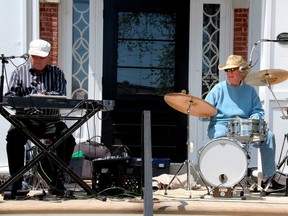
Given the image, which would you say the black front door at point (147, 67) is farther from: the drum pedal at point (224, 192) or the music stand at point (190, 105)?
the drum pedal at point (224, 192)

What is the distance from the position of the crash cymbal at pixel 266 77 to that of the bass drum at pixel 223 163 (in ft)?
2.52

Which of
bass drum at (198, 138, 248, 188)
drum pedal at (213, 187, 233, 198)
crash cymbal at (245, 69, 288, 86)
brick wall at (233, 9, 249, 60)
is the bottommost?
drum pedal at (213, 187, 233, 198)

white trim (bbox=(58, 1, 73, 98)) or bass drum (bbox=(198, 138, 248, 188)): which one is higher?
white trim (bbox=(58, 1, 73, 98))

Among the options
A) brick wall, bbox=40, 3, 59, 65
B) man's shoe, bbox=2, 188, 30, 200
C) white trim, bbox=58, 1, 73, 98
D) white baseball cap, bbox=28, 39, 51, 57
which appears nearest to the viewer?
man's shoe, bbox=2, 188, 30, 200

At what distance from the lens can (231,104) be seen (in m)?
5.54

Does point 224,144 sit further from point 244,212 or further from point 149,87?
point 149,87

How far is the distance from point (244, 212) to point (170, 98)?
4.19ft

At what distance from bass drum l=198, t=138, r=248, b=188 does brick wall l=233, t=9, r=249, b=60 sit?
99.3 inches

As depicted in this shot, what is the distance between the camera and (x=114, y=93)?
7.28 m

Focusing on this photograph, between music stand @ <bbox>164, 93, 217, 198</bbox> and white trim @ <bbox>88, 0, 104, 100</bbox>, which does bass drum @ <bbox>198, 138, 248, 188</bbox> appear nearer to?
music stand @ <bbox>164, 93, 217, 198</bbox>

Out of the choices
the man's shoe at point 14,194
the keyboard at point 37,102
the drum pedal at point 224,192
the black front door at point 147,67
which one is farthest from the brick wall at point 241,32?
the man's shoe at point 14,194

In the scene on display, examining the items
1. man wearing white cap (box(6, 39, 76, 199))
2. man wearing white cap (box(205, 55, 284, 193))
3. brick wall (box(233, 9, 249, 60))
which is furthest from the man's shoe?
brick wall (box(233, 9, 249, 60))

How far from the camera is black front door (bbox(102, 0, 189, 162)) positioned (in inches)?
285

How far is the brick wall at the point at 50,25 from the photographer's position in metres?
7.00
